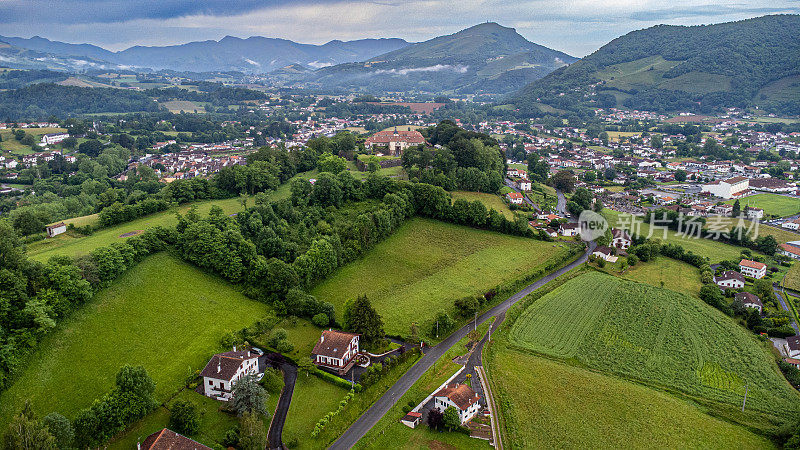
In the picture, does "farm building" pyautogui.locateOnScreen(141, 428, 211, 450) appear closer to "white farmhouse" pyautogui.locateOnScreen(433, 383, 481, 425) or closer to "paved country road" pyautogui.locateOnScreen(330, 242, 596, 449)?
"paved country road" pyautogui.locateOnScreen(330, 242, 596, 449)

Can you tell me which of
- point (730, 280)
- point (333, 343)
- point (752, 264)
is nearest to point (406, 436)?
point (333, 343)

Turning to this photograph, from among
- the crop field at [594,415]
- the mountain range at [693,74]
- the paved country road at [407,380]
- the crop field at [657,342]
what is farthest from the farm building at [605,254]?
the mountain range at [693,74]

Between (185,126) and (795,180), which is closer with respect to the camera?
(795,180)

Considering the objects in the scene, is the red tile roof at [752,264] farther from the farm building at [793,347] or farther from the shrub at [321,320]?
the shrub at [321,320]

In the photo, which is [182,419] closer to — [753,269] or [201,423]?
[201,423]

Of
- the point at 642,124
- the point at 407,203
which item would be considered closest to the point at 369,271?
the point at 407,203

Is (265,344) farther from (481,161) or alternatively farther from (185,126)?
(185,126)
